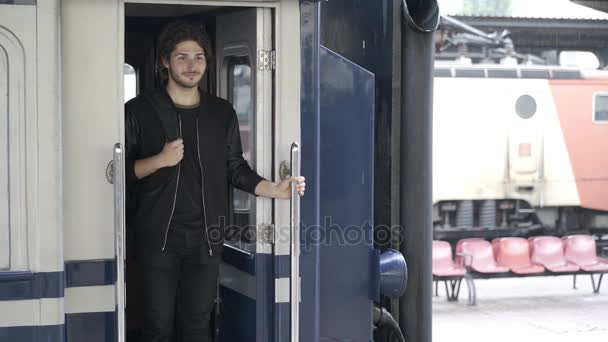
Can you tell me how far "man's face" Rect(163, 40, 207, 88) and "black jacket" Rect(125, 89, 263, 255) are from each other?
0.11 meters

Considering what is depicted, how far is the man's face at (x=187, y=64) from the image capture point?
4.18m

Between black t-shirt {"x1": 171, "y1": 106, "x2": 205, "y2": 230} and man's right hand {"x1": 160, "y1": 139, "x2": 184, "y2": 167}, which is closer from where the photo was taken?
man's right hand {"x1": 160, "y1": 139, "x2": 184, "y2": 167}

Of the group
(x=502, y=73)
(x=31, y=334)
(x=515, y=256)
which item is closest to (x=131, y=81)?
(x=31, y=334)

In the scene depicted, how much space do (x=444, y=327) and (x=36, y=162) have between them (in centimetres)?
682

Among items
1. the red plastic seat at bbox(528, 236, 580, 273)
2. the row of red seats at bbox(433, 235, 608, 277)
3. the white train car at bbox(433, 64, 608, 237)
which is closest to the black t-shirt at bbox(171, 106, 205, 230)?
the row of red seats at bbox(433, 235, 608, 277)

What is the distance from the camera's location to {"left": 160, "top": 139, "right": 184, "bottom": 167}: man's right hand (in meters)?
3.98

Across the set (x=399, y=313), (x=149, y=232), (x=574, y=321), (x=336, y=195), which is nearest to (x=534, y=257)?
(x=574, y=321)

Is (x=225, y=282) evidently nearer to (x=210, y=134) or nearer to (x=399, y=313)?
(x=210, y=134)

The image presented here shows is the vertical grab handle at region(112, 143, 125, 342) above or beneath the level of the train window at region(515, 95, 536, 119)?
beneath

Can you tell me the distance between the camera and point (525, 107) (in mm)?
16000

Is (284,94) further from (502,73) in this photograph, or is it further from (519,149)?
(519,149)

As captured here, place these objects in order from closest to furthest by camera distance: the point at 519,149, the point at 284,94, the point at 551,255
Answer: the point at 284,94 < the point at 551,255 < the point at 519,149

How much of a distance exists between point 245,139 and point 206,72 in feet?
2.01

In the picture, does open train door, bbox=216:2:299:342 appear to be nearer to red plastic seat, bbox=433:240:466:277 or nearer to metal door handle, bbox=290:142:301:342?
metal door handle, bbox=290:142:301:342
